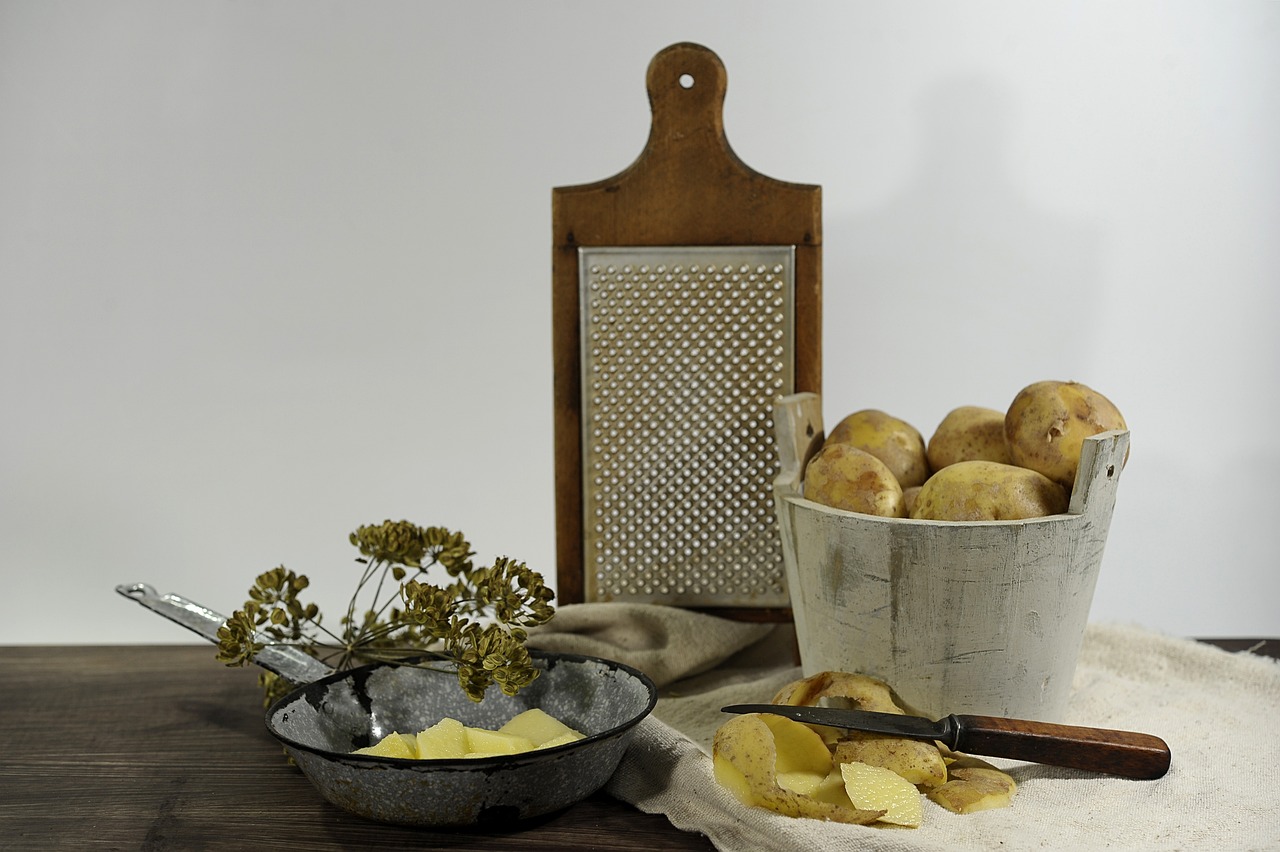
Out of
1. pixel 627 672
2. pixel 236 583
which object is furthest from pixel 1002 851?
pixel 236 583

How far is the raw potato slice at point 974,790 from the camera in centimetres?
100

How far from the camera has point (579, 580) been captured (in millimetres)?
1544

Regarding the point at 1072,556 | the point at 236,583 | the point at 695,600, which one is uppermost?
the point at 1072,556

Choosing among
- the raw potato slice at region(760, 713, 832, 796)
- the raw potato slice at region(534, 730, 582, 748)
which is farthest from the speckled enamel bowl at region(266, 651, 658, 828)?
the raw potato slice at region(760, 713, 832, 796)

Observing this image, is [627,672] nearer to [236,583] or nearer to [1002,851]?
[1002,851]

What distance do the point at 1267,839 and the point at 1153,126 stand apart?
5.80 ft

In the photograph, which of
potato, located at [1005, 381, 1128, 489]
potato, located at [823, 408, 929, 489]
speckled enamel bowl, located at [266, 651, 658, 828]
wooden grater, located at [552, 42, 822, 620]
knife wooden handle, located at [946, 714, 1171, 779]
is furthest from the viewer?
wooden grater, located at [552, 42, 822, 620]

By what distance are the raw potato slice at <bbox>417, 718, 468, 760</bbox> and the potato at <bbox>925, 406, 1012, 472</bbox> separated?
612 mm

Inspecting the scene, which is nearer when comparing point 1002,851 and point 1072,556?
point 1002,851

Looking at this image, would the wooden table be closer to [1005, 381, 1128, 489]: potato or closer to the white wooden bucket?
the white wooden bucket

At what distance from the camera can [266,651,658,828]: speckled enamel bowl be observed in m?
0.93

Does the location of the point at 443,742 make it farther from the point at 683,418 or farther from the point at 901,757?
the point at 683,418

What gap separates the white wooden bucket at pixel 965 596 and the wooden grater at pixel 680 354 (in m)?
0.35

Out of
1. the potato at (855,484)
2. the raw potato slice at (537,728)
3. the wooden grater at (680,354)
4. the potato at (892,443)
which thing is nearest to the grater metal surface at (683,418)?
the wooden grater at (680,354)
